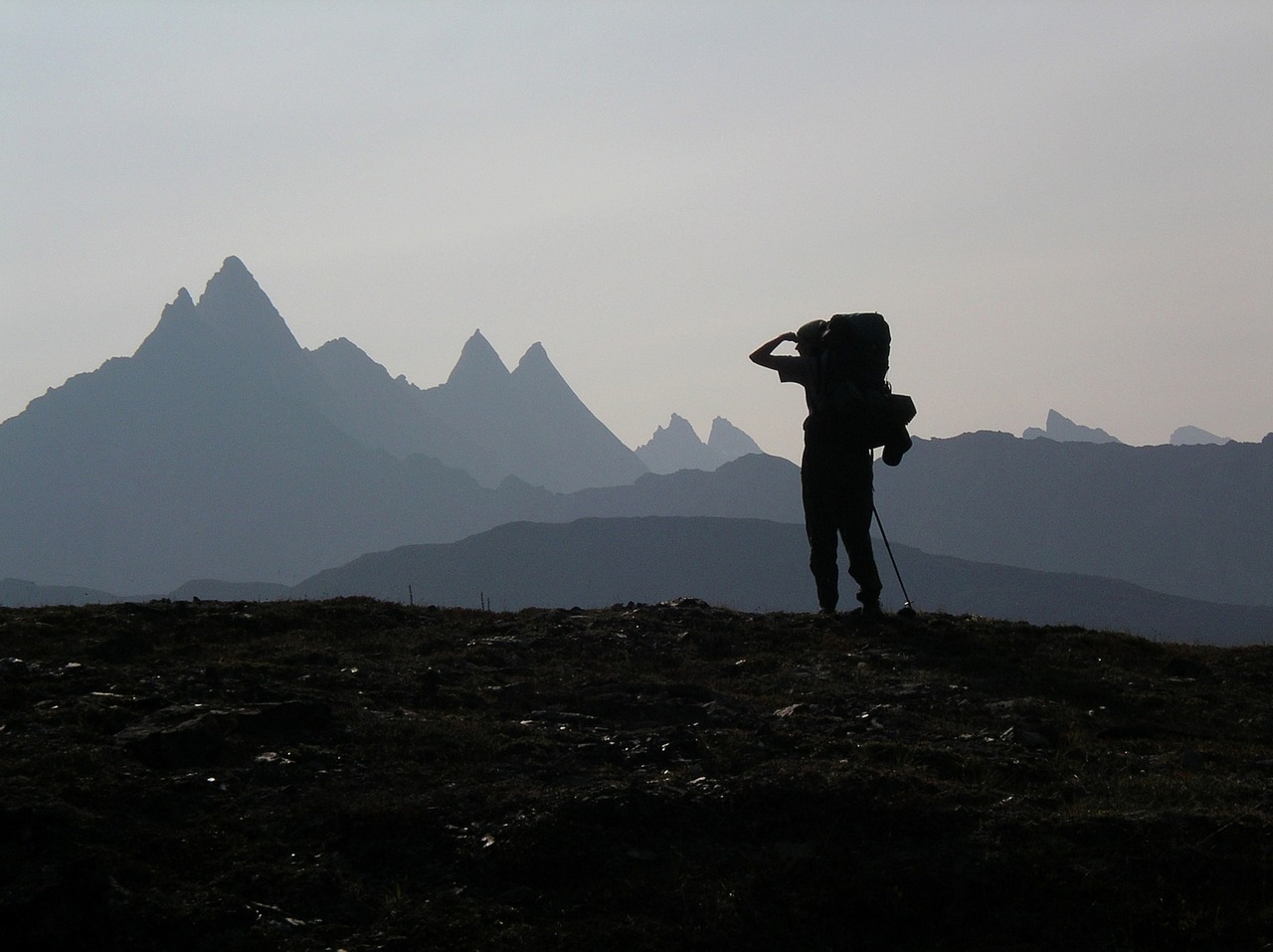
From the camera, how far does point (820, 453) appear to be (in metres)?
15.6

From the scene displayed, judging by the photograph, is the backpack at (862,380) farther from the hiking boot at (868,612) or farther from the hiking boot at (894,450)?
the hiking boot at (868,612)

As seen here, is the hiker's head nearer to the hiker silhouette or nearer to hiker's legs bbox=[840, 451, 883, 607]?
the hiker silhouette

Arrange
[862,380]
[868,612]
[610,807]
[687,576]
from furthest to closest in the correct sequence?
[687,576]
[862,380]
[868,612]
[610,807]

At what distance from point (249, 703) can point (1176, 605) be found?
→ 562ft

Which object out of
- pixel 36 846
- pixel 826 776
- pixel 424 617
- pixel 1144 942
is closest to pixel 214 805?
pixel 36 846

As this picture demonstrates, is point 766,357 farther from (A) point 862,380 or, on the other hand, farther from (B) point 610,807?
(B) point 610,807

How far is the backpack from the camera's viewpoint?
1514 centimetres

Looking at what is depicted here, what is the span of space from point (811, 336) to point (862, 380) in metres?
0.95

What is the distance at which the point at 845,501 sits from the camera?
1555 cm

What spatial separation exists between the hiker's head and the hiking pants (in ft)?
4.10

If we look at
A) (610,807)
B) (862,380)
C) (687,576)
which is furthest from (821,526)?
(687,576)

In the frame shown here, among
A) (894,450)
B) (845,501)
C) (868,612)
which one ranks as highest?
(894,450)

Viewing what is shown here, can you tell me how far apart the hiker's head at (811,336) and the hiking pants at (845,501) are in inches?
49.2

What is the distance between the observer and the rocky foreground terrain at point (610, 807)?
689 centimetres
